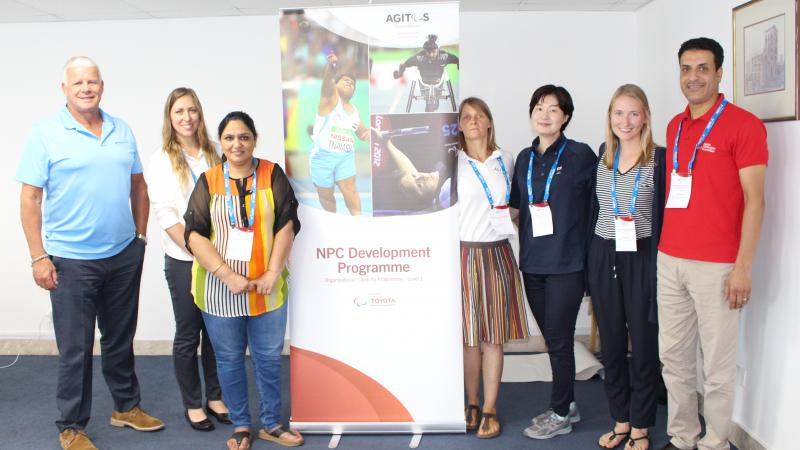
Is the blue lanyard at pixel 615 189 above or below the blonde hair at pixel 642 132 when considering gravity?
below

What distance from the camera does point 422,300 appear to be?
3117mm

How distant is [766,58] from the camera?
9.05 feet

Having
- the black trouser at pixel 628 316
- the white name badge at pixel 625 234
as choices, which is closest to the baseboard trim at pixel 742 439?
the black trouser at pixel 628 316

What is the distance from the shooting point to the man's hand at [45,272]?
9.80 ft

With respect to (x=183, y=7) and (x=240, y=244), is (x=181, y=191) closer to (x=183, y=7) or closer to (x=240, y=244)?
(x=240, y=244)

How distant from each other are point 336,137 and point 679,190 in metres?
1.47

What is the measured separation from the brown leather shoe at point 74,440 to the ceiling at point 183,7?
8.24 feet

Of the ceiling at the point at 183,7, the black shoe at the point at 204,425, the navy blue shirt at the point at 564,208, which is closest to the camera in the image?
the navy blue shirt at the point at 564,208

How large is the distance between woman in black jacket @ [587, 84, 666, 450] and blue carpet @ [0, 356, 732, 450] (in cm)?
38

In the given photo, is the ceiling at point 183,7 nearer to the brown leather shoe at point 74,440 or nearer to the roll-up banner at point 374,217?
the roll-up banner at point 374,217

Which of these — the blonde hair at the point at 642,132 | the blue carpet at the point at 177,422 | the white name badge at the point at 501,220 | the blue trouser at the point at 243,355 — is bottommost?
the blue carpet at the point at 177,422

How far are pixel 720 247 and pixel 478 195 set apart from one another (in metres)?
Answer: 1.02

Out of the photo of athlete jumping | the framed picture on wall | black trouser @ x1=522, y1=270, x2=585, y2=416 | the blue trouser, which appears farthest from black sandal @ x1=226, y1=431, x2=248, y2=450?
the framed picture on wall

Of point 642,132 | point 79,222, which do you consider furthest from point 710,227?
point 79,222
